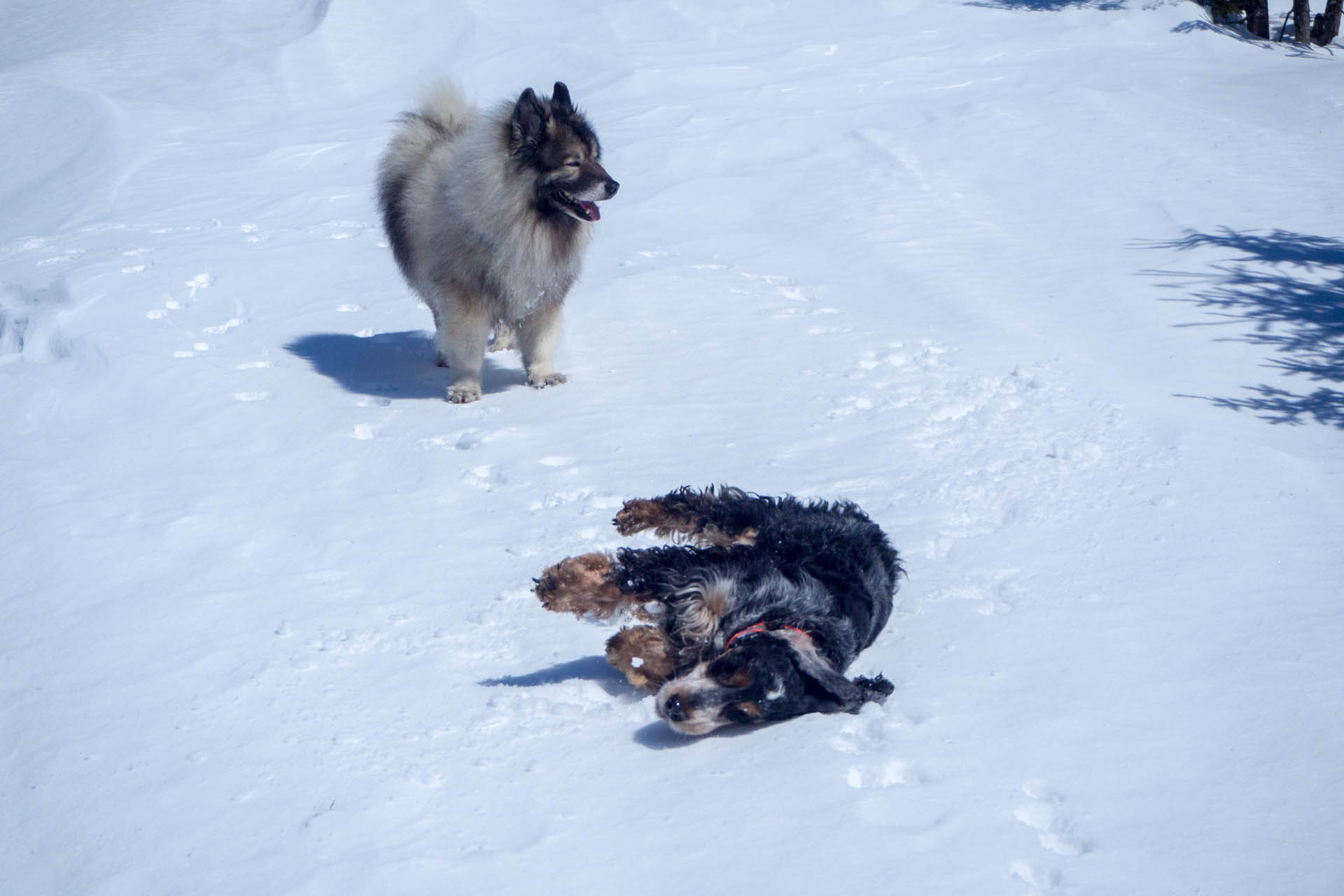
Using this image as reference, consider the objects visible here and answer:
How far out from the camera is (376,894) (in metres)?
2.53

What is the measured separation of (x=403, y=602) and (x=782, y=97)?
348 inches

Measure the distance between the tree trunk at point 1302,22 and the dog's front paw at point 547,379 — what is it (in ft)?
38.6

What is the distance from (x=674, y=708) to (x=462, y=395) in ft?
11.2

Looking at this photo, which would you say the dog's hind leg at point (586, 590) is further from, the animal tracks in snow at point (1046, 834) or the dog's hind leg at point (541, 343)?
the dog's hind leg at point (541, 343)

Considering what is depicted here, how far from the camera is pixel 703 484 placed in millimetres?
4770

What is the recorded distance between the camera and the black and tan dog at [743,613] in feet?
9.87

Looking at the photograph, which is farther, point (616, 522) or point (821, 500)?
point (821, 500)

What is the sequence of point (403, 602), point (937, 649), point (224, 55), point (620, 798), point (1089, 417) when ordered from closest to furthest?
point (620, 798)
point (937, 649)
point (403, 602)
point (1089, 417)
point (224, 55)

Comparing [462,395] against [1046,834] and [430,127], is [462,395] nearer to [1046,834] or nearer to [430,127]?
[430,127]

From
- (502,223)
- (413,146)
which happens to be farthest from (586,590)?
(413,146)

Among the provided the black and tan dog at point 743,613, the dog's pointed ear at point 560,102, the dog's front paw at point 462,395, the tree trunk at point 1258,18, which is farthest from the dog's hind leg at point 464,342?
the tree trunk at point 1258,18

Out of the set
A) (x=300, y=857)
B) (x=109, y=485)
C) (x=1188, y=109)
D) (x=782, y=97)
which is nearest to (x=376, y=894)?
(x=300, y=857)

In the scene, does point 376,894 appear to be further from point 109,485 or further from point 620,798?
point 109,485

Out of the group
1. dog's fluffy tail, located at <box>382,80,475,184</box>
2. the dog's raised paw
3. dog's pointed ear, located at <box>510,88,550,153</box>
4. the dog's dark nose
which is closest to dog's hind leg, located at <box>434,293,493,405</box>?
dog's pointed ear, located at <box>510,88,550,153</box>
